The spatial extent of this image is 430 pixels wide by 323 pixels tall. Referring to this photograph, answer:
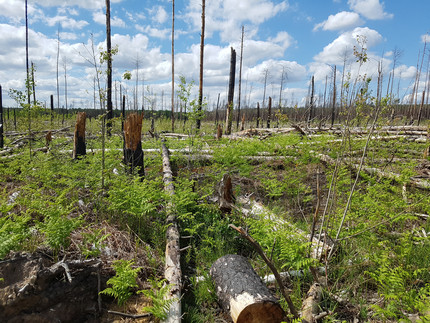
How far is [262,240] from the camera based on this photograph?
10.8 ft

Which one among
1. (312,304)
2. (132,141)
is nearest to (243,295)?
(312,304)

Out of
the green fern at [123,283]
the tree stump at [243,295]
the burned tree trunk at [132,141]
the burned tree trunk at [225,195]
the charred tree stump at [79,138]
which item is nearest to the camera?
the tree stump at [243,295]

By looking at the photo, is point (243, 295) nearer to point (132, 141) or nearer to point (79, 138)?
point (132, 141)

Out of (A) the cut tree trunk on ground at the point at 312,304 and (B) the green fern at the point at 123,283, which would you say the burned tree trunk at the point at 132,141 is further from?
(A) the cut tree trunk on ground at the point at 312,304

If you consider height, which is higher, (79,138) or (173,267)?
(79,138)

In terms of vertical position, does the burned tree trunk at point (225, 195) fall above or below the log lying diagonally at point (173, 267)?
above

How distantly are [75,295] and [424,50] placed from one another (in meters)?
35.6

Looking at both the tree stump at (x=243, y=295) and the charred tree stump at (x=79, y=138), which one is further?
the charred tree stump at (x=79, y=138)

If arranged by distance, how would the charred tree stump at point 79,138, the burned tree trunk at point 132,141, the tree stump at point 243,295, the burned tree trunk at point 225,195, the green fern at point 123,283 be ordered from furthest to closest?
1. the charred tree stump at point 79,138
2. the burned tree trunk at point 132,141
3. the burned tree trunk at point 225,195
4. the green fern at point 123,283
5. the tree stump at point 243,295

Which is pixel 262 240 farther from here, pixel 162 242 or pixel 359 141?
pixel 359 141

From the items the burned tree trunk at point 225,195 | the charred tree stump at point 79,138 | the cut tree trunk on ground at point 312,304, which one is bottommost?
the cut tree trunk on ground at point 312,304

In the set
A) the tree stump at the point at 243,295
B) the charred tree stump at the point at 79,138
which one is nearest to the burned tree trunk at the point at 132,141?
the charred tree stump at the point at 79,138

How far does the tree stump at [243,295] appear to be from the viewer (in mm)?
2402

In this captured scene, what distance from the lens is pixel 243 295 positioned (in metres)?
2.50
